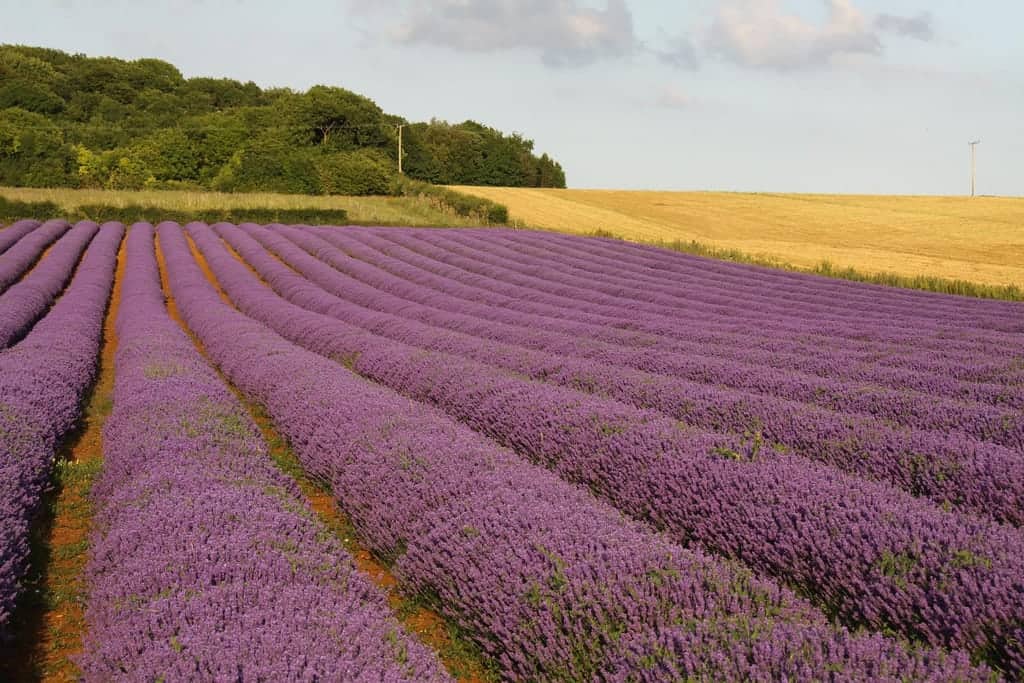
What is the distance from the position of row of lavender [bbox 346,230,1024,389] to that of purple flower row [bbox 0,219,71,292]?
9.03m

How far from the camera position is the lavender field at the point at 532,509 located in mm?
2846

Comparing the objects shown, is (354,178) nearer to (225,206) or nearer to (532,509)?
(225,206)

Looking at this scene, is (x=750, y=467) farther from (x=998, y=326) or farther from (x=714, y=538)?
(x=998, y=326)

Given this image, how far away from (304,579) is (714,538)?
7.61 feet

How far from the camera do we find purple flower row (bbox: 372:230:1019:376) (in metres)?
9.48

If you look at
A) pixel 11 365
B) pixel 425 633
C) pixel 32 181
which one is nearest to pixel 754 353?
pixel 425 633

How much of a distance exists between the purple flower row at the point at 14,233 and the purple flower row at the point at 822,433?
19.9 m

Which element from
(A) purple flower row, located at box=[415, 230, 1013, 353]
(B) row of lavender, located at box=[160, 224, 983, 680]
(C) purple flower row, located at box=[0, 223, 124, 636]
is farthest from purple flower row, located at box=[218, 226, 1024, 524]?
(A) purple flower row, located at box=[415, 230, 1013, 353]

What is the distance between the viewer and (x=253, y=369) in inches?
342

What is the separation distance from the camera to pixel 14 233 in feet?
88.7

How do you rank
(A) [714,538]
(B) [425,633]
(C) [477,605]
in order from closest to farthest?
(C) [477,605], (B) [425,633], (A) [714,538]

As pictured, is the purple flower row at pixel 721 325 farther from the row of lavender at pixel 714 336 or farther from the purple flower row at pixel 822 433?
the purple flower row at pixel 822 433

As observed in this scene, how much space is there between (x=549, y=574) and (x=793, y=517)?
5.02 feet

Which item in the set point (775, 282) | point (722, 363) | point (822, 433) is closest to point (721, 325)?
point (722, 363)
